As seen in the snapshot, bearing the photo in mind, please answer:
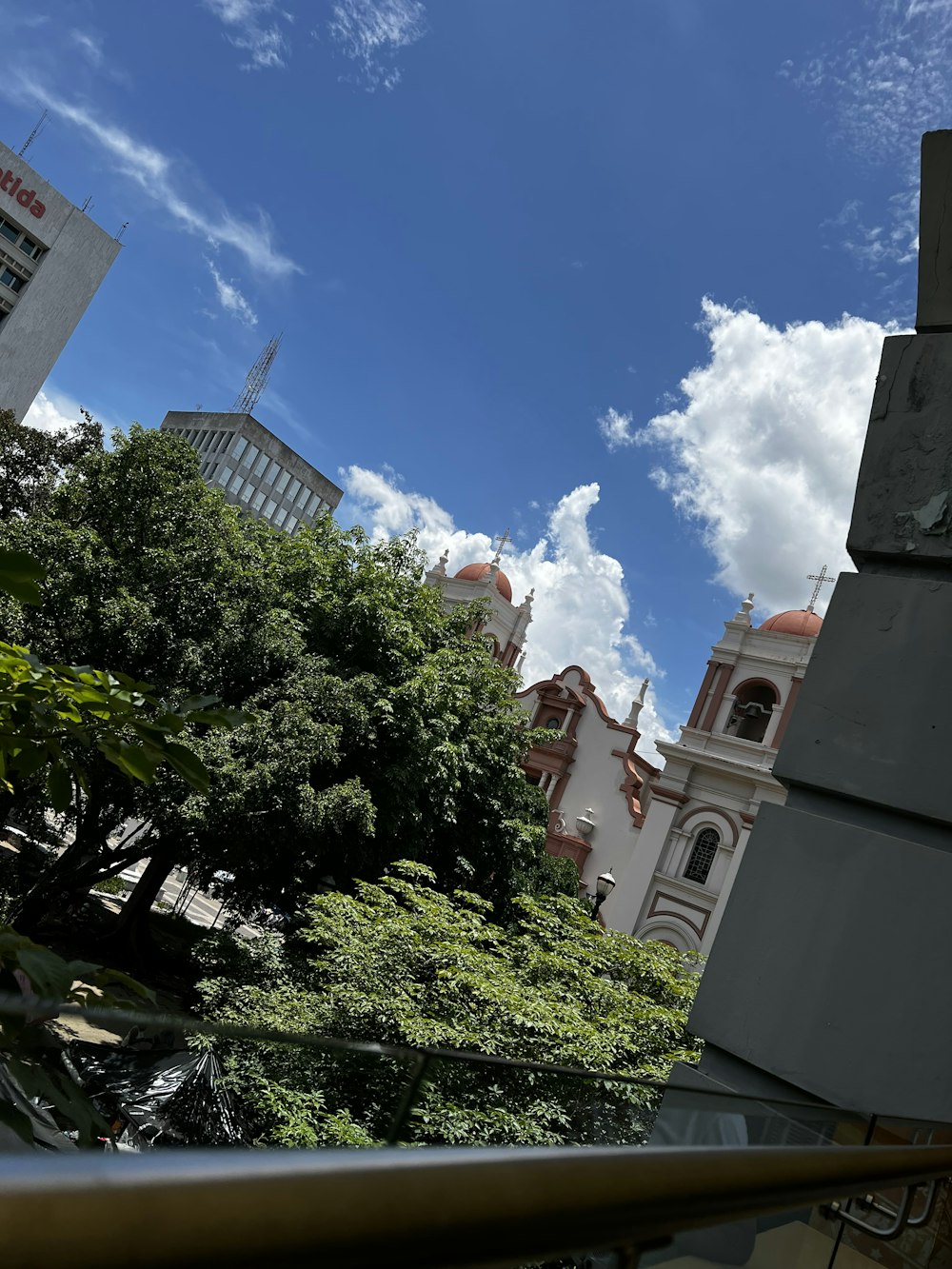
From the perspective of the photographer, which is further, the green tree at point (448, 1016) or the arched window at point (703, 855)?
the arched window at point (703, 855)

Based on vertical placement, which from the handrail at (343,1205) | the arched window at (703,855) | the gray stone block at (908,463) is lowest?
the handrail at (343,1205)

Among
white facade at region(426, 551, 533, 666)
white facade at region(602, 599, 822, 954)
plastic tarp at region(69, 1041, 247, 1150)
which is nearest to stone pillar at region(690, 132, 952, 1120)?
plastic tarp at region(69, 1041, 247, 1150)

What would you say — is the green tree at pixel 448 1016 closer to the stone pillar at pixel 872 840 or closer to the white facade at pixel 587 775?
the stone pillar at pixel 872 840

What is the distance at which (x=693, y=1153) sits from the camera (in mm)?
865

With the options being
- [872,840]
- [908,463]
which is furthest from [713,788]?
[872,840]

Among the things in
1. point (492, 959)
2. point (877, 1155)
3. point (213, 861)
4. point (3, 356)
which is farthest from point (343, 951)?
point (3, 356)

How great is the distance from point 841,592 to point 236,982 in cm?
1139

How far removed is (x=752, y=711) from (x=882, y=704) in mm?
27177

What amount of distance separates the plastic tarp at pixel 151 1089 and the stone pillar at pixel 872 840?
67.1 inches

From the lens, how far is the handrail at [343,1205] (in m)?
0.40

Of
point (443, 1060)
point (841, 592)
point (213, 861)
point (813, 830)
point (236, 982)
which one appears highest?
point (841, 592)

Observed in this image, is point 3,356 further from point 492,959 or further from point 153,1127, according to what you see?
point 153,1127

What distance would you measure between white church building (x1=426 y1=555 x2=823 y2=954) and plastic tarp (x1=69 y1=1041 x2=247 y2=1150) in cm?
2601

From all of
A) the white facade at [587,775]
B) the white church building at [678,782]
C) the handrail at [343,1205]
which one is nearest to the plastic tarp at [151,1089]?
the handrail at [343,1205]
